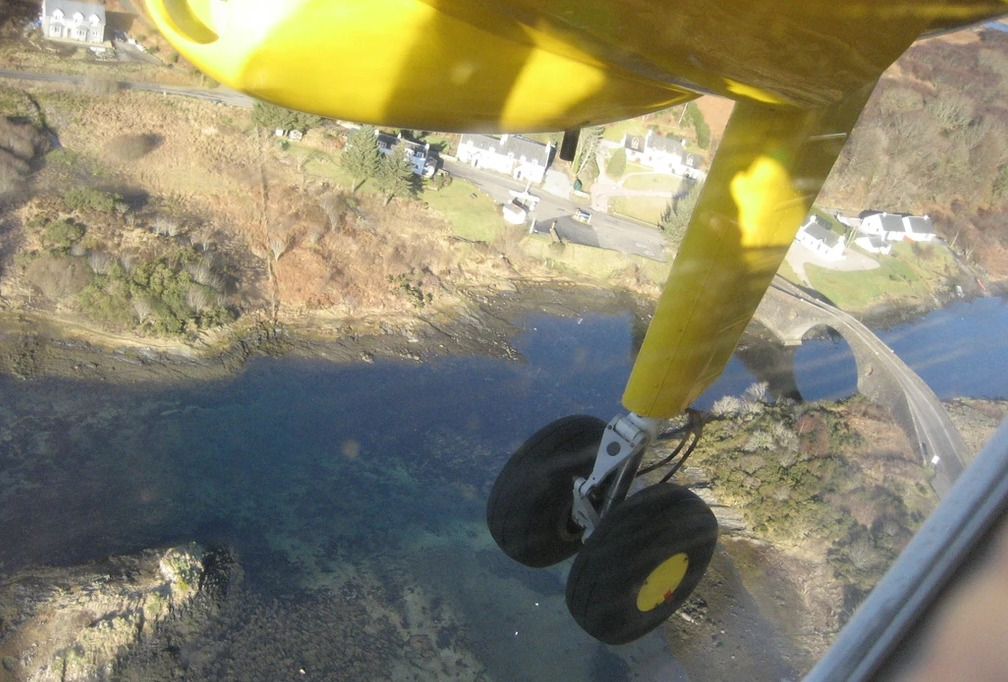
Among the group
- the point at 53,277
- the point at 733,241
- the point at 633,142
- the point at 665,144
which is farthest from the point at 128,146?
the point at 733,241

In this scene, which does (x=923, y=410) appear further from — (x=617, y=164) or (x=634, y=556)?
(x=617, y=164)

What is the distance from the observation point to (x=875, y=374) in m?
2.25

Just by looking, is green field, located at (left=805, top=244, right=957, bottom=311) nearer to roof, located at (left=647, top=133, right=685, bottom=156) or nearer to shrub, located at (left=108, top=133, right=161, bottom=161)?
roof, located at (left=647, top=133, right=685, bottom=156)

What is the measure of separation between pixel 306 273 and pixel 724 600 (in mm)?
4083

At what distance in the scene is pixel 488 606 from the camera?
3861 millimetres

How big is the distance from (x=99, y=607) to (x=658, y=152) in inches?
158

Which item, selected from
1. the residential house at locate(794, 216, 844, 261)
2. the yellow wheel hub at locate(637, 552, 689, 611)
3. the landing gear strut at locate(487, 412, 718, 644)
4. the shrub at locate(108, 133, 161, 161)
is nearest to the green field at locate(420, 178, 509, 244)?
the shrub at locate(108, 133, 161, 161)

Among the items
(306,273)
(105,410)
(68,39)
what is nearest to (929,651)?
(105,410)

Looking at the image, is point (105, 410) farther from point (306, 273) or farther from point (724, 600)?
point (724, 600)

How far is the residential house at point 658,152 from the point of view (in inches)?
143

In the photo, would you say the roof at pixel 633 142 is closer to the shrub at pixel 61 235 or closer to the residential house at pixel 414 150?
the residential house at pixel 414 150

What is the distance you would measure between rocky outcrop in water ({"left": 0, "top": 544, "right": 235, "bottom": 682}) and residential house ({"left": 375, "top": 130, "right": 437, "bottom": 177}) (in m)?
3.87

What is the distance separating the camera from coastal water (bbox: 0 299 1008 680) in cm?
365

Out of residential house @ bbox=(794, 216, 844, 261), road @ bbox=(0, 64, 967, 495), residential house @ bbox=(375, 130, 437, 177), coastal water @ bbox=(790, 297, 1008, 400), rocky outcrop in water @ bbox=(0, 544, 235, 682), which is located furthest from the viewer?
residential house @ bbox=(375, 130, 437, 177)
